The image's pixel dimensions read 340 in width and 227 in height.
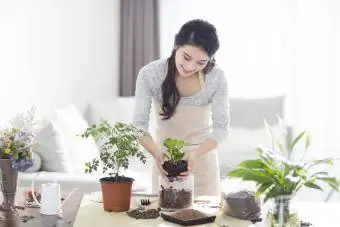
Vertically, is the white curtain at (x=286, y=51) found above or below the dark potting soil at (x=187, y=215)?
above

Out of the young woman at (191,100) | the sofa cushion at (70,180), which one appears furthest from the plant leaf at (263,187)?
the sofa cushion at (70,180)

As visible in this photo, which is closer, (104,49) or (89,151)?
(89,151)

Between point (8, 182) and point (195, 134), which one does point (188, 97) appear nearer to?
point (195, 134)

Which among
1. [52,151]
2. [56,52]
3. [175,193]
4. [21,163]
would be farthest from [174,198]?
[56,52]

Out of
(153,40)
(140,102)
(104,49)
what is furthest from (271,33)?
(140,102)

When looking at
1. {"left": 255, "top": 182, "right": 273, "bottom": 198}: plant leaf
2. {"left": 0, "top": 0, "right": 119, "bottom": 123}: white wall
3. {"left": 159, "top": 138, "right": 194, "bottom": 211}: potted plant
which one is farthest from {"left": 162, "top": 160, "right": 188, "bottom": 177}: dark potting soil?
{"left": 0, "top": 0, "right": 119, "bottom": 123}: white wall

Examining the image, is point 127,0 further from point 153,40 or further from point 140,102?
Result: point 140,102

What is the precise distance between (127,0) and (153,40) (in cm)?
40

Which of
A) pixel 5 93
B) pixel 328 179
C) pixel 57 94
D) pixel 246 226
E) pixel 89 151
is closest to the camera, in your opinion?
pixel 328 179

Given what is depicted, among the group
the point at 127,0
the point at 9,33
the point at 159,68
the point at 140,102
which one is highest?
the point at 127,0

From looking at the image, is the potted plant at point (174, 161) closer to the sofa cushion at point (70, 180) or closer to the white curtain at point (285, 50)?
the sofa cushion at point (70, 180)

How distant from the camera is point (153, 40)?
4.66 metres

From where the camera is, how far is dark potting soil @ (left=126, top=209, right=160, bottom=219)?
1.84m

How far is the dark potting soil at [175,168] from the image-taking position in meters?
1.88
